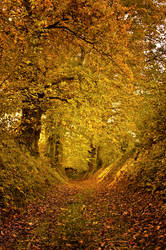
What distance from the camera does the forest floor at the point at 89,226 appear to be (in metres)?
5.07

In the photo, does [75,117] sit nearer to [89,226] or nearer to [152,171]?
[152,171]

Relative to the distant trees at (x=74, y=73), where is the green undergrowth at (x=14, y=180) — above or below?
below

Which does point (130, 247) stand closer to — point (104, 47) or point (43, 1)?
point (104, 47)

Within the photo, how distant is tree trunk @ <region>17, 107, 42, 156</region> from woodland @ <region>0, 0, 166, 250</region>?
96mm

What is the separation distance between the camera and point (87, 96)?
1201 centimetres

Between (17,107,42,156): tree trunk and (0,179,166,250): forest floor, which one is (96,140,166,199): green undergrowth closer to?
(0,179,166,250): forest floor

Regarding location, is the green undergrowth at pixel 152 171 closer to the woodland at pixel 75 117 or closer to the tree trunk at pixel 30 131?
the woodland at pixel 75 117

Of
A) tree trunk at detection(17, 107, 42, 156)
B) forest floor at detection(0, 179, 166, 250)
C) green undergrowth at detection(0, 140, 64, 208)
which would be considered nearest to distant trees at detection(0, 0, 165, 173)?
tree trunk at detection(17, 107, 42, 156)

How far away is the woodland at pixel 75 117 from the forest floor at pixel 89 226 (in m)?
0.03

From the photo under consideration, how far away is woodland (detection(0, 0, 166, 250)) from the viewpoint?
Answer: 593cm

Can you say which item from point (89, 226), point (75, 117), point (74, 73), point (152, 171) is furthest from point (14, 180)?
point (74, 73)

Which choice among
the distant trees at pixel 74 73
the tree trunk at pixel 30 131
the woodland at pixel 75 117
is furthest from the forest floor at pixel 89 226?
the tree trunk at pixel 30 131

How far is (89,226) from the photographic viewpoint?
259 inches

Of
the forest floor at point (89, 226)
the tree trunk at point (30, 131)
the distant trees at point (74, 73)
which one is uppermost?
the distant trees at point (74, 73)
